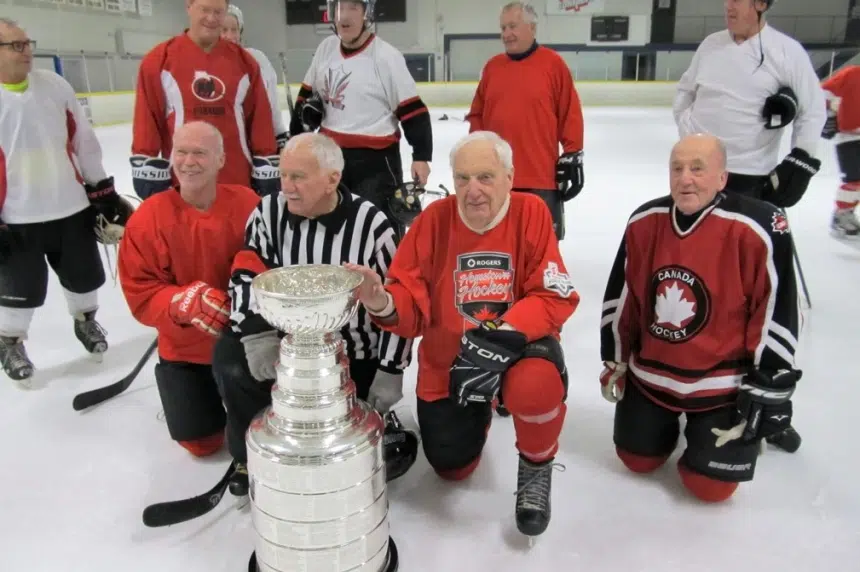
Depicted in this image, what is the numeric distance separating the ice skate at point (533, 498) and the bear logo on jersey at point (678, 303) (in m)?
0.45

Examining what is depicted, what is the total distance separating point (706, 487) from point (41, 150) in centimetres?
223

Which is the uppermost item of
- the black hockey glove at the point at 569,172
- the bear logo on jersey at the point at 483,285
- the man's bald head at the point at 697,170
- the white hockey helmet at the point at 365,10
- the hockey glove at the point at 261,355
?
the white hockey helmet at the point at 365,10

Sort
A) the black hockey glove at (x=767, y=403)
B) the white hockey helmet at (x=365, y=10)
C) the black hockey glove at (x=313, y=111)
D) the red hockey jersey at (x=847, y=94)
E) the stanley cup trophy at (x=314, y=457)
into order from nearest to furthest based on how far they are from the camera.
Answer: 1. the stanley cup trophy at (x=314, y=457)
2. the black hockey glove at (x=767, y=403)
3. the white hockey helmet at (x=365, y=10)
4. the black hockey glove at (x=313, y=111)
5. the red hockey jersey at (x=847, y=94)

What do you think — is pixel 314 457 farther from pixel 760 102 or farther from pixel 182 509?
pixel 760 102

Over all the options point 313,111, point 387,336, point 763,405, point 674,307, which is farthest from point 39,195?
point 763,405

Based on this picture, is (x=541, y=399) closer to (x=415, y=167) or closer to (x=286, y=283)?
(x=286, y=283)

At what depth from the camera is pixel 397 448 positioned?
173 centimetres

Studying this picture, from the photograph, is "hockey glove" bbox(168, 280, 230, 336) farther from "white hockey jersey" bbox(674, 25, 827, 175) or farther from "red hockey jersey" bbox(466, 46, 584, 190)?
"white hockey jersey" bbox(674, 25, 827, 175)

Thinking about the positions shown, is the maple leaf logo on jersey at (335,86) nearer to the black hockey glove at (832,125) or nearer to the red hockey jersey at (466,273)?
the red hockey jersey at (466,273)

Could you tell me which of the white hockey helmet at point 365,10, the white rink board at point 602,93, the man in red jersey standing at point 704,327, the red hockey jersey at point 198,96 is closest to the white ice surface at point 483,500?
the man in red jersey standing at point 704,327

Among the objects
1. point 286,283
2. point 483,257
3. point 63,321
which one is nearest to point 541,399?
point 483,257

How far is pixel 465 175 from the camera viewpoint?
1.50 m

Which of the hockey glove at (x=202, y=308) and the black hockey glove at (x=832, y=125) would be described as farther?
the black hockey glove at (x=832, y=125)

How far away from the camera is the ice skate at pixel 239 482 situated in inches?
63.7
